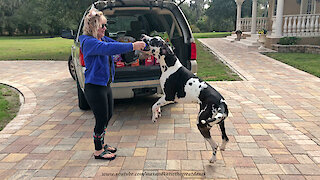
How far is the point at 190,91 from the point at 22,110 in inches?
152

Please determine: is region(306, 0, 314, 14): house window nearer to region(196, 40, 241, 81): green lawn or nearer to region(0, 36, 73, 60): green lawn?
region(196, 40, 241, 81): green lawn

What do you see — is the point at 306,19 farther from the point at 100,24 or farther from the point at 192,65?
the point at 100,24

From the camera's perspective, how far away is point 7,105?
5.98 metres

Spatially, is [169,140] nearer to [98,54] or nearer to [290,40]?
[98,54]

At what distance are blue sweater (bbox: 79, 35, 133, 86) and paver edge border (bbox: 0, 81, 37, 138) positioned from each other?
220cm

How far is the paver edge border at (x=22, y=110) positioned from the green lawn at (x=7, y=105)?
0.32 feet

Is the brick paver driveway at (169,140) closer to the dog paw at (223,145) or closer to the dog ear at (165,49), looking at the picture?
the dog paw at (223,145)

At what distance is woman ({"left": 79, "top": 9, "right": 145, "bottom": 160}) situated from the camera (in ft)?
9.98

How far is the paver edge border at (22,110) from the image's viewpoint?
458 centimetres

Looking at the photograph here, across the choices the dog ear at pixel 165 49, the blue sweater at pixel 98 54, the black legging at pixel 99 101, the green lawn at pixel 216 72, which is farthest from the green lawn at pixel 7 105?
the green lawn at pixel 216 72

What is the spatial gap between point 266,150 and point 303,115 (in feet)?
5.97

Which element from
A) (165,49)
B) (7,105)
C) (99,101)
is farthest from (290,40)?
(99,101)

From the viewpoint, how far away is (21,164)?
11.3ft

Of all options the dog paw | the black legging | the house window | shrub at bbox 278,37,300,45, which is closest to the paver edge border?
the black legging
